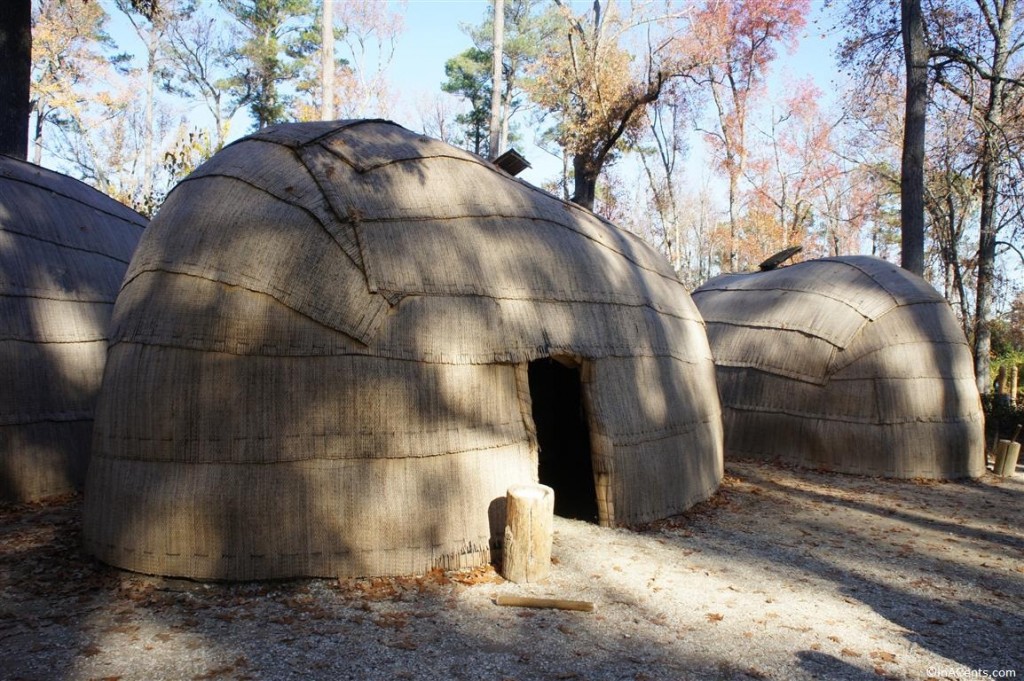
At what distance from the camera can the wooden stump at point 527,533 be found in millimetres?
5934

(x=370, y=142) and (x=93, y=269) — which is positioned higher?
(x=370, y=142)

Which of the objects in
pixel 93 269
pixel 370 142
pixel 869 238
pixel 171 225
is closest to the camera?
pixel 171 225

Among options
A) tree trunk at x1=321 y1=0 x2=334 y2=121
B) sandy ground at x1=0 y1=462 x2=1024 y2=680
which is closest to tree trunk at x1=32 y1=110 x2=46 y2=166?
tree trunk at x1=321 y1=0 x2=334 y2=121

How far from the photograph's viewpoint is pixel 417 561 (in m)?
5.97

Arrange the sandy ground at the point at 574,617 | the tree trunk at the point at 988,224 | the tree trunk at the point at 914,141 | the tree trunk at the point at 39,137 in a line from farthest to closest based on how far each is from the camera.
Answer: the tree trunk at the point at 39,137 → the tree trunk at the point at 988,224 → the tree trunk at the point at 914,141 → the sandy ground at the point at 574,617

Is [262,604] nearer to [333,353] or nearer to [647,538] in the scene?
[333,353]

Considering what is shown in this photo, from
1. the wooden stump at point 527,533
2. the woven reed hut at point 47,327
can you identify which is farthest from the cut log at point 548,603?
the woven reed hut at point 47,327

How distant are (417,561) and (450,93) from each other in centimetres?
3344

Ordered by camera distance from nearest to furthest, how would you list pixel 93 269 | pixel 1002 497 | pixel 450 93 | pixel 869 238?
pixel 93 269, pixel 1002 497, pixel 450 93, pixel 869 238

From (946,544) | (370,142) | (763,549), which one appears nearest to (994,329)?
(946,544)

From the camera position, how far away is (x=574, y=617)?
552 cm

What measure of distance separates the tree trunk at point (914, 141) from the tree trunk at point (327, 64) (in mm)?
13196

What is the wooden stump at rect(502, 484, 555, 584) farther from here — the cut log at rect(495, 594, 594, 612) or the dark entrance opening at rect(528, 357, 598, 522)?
the dark entrance opening at rect(528, 357, 598, 522)

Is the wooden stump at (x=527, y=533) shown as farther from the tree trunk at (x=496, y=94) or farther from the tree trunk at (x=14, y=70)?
the tree trunk at (x=496, y=94)
